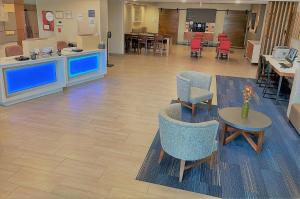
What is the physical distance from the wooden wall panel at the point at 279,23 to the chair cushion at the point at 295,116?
5549mm

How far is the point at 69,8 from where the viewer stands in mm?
9578

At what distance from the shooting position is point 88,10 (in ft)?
30.7

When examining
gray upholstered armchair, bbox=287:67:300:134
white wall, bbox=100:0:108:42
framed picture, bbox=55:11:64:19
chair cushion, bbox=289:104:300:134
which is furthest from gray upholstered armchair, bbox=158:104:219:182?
framed picture, bbox=55:11:64:19

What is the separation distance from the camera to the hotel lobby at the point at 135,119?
2.92 m

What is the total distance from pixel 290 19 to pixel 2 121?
9710mm

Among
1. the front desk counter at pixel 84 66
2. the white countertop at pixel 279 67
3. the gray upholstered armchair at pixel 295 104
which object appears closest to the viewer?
the gray upholstered armchair at pixel 295 104

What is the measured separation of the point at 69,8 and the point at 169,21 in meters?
9.16

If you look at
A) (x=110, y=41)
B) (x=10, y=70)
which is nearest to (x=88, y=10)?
(x=110, y=41)

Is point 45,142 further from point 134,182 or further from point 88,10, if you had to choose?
point 88,10

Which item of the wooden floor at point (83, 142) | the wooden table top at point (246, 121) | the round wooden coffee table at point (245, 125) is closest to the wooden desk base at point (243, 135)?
the round wooden coffee table at point (245, 125)

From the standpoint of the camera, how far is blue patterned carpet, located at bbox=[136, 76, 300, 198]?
9.54 feet

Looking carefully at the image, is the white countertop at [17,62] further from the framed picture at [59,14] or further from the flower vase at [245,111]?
the framed picture at [59,14]

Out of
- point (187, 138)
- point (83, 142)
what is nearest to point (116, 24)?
point (83, 142)

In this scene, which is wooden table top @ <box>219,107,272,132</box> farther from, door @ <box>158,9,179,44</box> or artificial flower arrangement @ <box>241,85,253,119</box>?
door @ <box>158,9,179,44</box>
